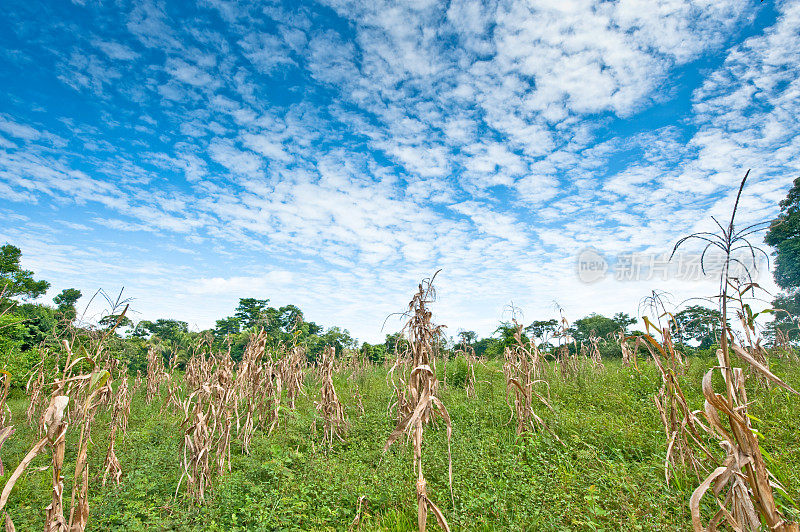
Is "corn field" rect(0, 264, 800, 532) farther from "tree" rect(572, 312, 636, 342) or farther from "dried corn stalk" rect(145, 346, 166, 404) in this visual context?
"tree" rect(572, 312, 636, 342)

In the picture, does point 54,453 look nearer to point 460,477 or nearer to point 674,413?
point 460,477

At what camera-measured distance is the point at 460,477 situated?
4492 mm

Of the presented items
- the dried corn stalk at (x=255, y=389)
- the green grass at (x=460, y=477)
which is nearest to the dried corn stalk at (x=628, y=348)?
the green grass at (x=460, y=477)

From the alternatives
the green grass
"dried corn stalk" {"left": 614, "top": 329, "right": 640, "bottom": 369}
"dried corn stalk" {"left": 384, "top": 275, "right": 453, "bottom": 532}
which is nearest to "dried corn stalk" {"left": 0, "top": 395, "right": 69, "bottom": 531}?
"dried corn stalk" {"left": 384, "top": 275, "right": 453, "bottom": 532}

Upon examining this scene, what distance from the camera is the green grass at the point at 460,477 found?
12.1 ft

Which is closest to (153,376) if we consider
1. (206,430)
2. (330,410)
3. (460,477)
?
(330,410)

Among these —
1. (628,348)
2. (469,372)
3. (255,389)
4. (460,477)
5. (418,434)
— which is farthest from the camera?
(469,372)

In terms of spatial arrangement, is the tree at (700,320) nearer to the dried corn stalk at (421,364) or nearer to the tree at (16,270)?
the dried corn stalk at (421,364)

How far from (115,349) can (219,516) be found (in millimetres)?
9135

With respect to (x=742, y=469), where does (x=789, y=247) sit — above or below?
above

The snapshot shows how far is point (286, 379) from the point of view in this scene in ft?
25.9

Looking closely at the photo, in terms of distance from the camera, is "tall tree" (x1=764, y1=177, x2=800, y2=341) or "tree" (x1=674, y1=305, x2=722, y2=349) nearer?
"tree" (x1=674, y1=305, x2=722, y2=349)

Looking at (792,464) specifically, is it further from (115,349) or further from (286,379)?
(115,349)

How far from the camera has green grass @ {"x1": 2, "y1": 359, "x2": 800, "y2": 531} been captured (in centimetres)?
→ 370
